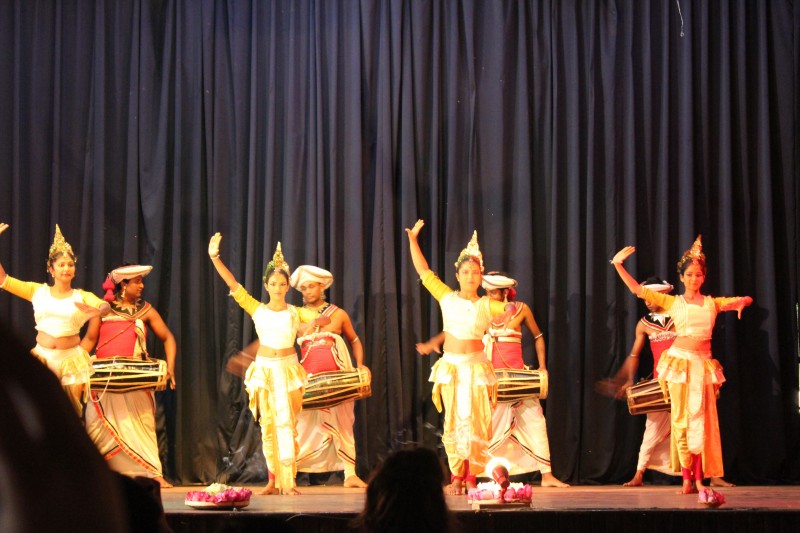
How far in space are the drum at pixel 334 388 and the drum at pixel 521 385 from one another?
3.02 feet

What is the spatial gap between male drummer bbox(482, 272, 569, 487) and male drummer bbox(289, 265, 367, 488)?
0.99 meters

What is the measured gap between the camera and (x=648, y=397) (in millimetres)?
6734

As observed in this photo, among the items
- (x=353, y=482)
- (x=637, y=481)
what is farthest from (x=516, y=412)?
(x=353, y=482)

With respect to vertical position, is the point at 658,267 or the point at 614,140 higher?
the point at 614,140

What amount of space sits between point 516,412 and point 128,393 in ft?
9.06

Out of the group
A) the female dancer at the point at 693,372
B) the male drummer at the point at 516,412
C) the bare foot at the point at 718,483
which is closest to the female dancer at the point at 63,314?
the male drummer at the point at 516,412

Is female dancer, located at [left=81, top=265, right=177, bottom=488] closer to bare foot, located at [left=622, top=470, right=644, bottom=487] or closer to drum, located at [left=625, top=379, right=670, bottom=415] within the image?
drum, located at [left=625, top=379, right=670, bottom=415]

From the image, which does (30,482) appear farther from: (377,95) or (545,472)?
(377,95)

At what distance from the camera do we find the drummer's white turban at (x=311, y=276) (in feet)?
23.2

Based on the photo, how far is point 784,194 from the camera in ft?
25.1

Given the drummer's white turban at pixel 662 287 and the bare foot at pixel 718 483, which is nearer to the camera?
the bare foot at pixel 718 483

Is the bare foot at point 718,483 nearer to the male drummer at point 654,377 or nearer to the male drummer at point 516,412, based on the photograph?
the male drummer at point 654,377

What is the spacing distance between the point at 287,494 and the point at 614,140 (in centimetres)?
366

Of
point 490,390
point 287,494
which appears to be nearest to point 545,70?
point 490,390
